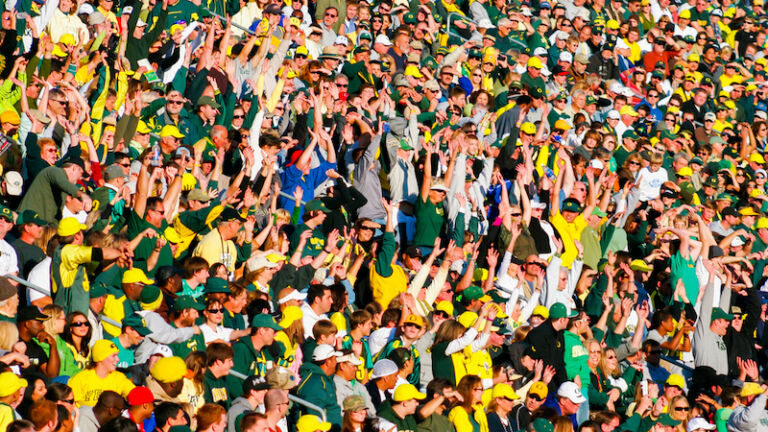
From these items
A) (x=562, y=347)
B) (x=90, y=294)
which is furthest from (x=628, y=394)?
(x=90, y=294)

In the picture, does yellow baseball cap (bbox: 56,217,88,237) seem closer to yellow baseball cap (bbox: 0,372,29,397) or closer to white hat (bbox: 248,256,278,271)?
white hat (bbox: 248,256,278,271)

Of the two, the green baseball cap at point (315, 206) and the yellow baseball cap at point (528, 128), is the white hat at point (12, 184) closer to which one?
the green baseball cap at point (315, 206)

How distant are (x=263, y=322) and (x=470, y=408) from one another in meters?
1.75

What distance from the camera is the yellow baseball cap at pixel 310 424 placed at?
9.53 metres

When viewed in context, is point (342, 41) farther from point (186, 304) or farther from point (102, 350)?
point (102, 350)

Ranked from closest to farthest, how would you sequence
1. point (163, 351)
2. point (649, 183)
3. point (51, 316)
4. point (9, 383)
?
point (9, 383), point (51, 316), point (163, 351), point (649, 183)

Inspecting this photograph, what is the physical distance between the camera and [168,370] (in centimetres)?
910

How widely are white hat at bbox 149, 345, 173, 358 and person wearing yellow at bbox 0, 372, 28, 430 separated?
1.30 metres

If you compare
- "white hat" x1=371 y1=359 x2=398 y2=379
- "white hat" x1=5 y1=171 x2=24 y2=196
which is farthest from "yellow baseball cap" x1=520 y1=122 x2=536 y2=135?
"white hat" x1=5 y1=171 x2=24 y2=196

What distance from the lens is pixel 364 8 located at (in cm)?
1825

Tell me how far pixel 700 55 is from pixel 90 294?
15.4 m

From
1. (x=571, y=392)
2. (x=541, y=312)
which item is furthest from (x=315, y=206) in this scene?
(x=571, y=392)

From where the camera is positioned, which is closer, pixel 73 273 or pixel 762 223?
pixel 73 273

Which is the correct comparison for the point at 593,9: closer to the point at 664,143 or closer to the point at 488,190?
the point at 664,143
